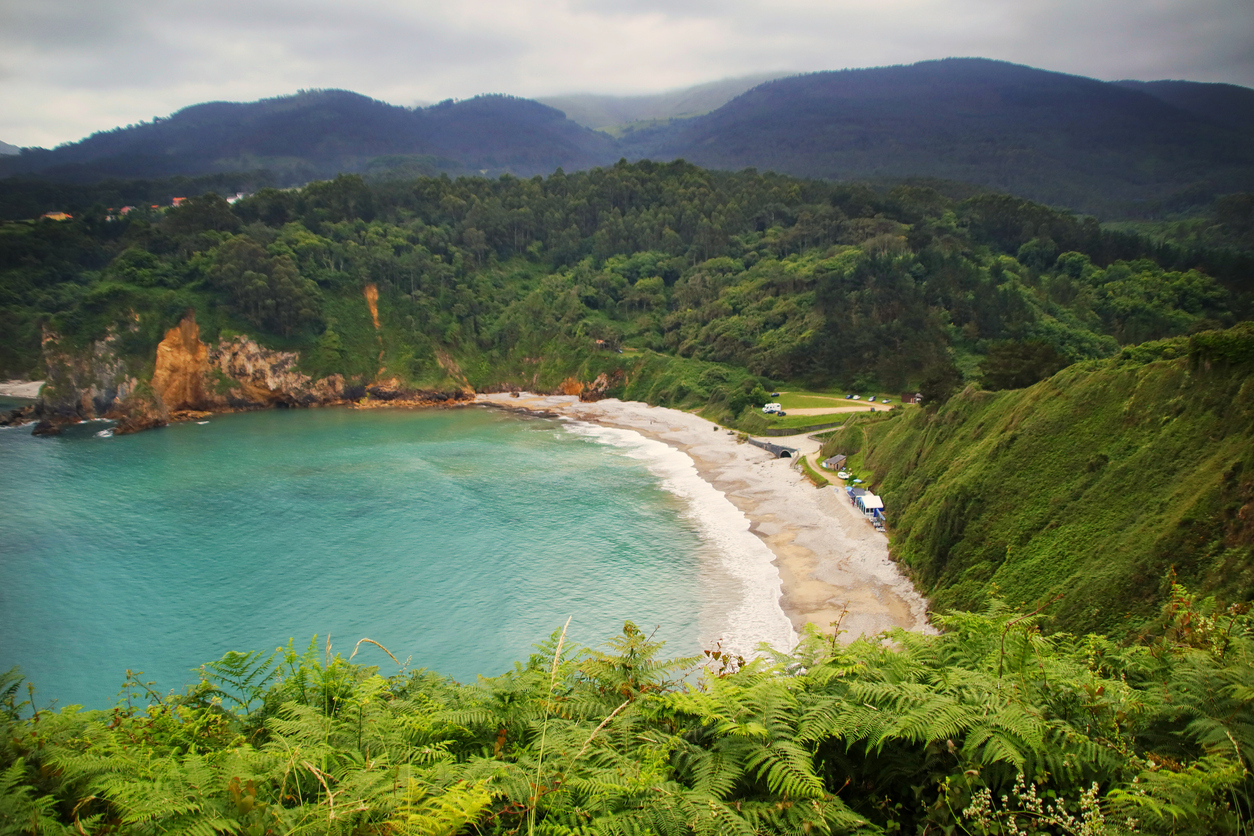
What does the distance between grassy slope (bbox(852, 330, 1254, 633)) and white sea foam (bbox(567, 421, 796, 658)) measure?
5566 mm

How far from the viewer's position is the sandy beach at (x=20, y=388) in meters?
76.8

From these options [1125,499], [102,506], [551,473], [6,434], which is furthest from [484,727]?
[6,434]

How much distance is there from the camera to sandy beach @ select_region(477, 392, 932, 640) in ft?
77.0

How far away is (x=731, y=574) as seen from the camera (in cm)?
2764

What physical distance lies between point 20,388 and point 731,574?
308 feet

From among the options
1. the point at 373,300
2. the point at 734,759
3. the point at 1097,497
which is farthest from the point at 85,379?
the point at 1097,497

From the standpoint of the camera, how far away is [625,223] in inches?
3971

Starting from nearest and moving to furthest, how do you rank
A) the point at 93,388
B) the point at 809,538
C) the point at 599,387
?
the point at 809,538
the point at 93,388
the point at 599,387

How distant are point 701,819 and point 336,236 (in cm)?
9535

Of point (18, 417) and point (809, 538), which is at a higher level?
point (18, 417)

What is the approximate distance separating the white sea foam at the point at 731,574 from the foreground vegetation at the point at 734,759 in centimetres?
733

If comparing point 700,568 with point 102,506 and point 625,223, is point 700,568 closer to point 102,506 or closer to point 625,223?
point 102,506

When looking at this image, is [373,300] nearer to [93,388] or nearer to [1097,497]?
[93,388]

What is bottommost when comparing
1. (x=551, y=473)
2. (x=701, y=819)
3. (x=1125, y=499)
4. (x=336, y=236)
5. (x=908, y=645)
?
(x=551, y=473)
